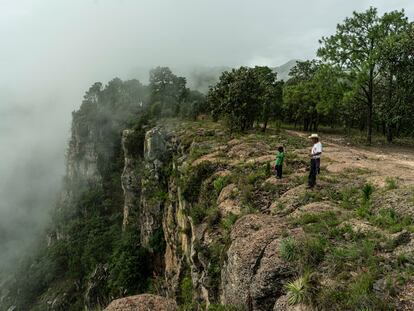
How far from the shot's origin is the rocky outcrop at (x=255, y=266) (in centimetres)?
1012

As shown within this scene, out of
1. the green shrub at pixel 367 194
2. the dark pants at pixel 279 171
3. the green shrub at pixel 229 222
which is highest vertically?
the green shrub at pixel 367 194

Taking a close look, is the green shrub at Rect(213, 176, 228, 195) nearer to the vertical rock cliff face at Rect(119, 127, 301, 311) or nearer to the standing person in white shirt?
the vertical rock cliff face at Rect(119, 127, 301, 311)

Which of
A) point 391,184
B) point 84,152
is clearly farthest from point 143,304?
point 84,152

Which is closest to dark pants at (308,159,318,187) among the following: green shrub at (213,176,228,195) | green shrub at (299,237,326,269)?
green shrub at (213,176,228,195)

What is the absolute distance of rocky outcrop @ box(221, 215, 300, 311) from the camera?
10.1 m

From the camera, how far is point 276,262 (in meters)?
10.4

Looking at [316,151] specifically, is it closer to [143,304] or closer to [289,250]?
[289,250]

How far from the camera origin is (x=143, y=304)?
9.86 metres

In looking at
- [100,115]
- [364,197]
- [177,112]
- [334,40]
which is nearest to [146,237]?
[177,112]

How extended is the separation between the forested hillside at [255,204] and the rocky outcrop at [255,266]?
5 centimetres

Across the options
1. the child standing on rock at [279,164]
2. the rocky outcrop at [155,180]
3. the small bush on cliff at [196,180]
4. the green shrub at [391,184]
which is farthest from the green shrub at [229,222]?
the rocky outcrop at [155,180]

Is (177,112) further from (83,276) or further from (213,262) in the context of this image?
(213,262)

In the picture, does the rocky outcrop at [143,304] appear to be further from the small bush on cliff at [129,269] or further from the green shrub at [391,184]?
the small bush on cliff at [129,269]

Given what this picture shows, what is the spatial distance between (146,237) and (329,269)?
4493 cm
